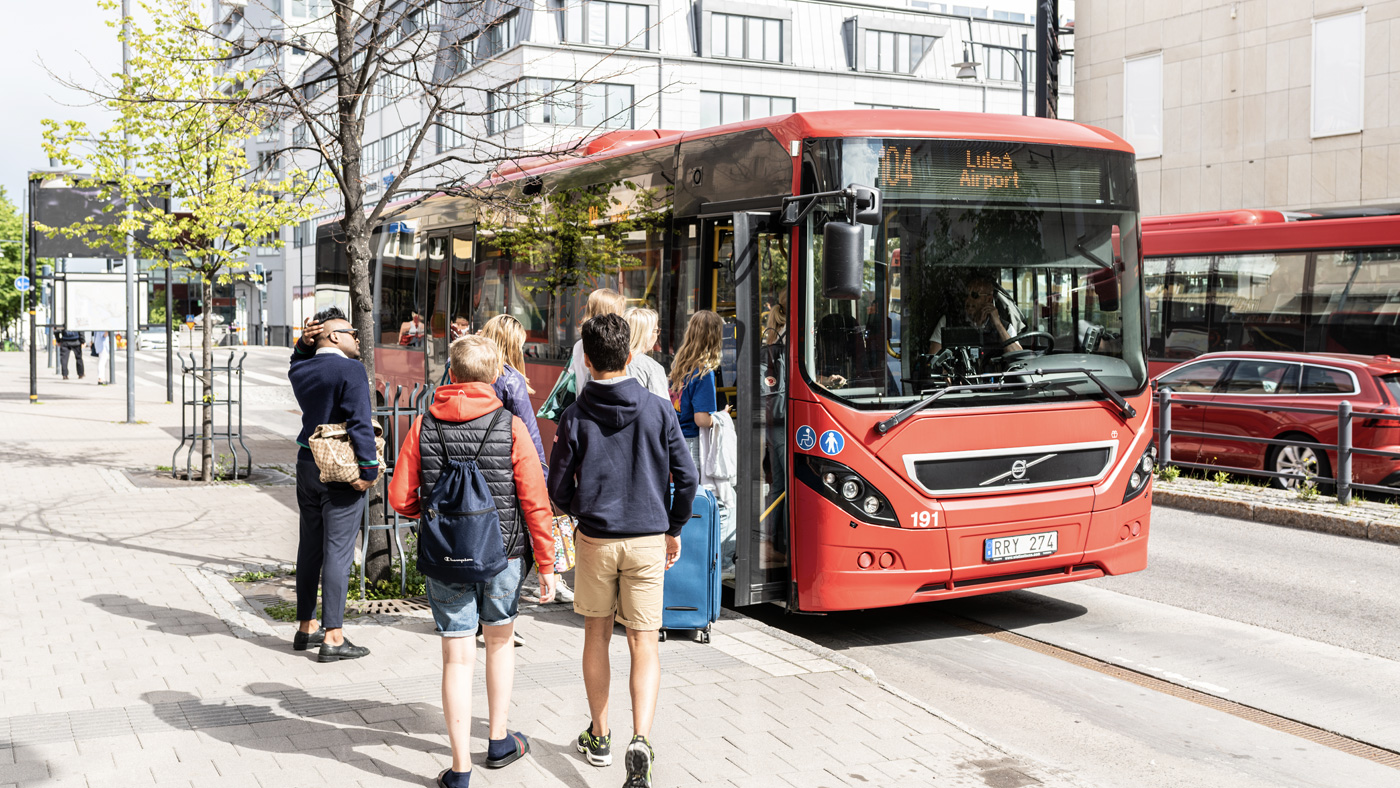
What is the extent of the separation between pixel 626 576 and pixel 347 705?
1.66 meters

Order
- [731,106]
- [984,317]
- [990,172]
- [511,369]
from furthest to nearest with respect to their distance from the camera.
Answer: [731,106] → [990,172] → [984,317] → [511,369]

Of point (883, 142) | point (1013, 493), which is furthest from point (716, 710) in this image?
point (883, 142)

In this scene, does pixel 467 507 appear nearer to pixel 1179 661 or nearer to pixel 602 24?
pixel 1179 661

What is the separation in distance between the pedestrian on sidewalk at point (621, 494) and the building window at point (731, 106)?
45.5m

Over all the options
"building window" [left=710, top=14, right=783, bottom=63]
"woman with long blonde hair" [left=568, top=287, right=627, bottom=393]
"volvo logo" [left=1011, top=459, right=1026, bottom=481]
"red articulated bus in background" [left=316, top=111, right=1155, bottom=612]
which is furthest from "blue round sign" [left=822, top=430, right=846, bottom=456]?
"building window" [left=710, top=14, right=783, bottom=63]

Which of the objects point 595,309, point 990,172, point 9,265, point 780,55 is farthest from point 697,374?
point 9,265

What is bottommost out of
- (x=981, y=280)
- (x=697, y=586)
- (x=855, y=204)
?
(x=697, y=586)

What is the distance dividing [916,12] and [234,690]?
5304 centimetres

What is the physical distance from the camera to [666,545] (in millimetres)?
4852

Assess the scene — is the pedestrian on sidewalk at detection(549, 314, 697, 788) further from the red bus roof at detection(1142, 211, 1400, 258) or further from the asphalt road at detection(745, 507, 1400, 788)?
the red bus roof at detection(1142, 211, 1400, 258)

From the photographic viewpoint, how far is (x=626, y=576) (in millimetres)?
4773

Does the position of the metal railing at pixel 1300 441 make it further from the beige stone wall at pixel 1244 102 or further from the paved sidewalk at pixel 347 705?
the beige stone wall at pixel 1244 102

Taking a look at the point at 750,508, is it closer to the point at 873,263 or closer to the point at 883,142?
the point at 873,263

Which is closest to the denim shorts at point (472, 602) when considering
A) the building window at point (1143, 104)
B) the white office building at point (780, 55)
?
the building window at point (1143, 104)
